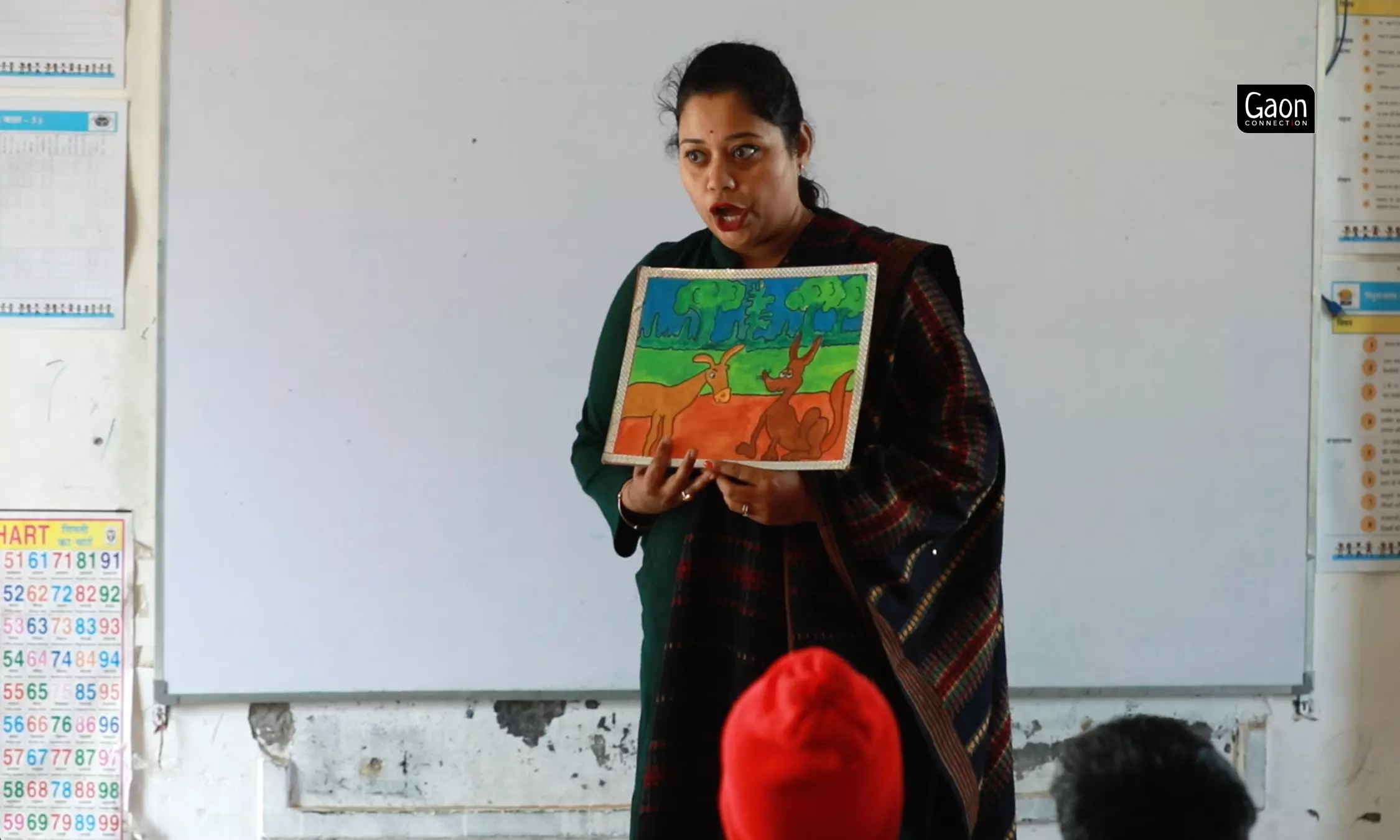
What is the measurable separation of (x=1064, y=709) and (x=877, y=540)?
4.19 feet

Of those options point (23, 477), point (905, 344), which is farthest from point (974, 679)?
point (23, 477)

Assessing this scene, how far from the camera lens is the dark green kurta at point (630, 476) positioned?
4.51 ft

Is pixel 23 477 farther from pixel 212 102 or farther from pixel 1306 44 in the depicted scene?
pixel 1306 44

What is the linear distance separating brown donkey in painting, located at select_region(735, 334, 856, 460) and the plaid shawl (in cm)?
4

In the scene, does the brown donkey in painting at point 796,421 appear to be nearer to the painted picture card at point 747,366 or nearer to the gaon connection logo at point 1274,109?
the painted picture card at point 747,366

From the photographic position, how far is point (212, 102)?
224 cm

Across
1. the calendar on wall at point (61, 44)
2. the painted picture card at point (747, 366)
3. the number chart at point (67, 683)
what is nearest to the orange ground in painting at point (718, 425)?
the painted picture card at point (747, 366)

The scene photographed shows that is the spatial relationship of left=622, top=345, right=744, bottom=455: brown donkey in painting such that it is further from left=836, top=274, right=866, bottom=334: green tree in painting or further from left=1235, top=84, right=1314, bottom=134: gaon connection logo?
left=1235, top=84, right=1314, bottom=134: gaon connection logo

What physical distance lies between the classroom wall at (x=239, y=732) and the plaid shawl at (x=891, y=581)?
101cm

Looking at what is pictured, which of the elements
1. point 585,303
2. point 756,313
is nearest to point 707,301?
point 756,313

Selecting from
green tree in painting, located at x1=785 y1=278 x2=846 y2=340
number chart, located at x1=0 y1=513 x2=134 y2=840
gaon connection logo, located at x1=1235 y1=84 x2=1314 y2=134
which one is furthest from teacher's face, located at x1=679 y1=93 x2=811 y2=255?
number chart, located at x1=0 y1=513 x2=134 y2=840

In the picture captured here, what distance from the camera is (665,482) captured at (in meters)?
1.28

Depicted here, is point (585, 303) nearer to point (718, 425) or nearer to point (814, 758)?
point (718, 425)

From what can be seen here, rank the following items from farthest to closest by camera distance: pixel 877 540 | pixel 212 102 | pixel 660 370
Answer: pixel 212 102
pixel 660 370
pixel 877 540
